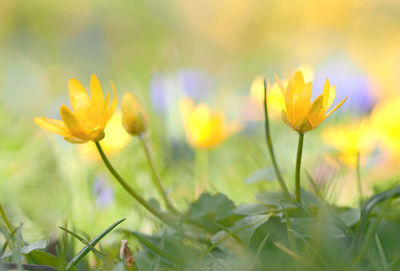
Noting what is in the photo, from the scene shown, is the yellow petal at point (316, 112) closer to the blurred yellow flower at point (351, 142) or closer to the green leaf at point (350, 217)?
the green leaf at point (350, 217)

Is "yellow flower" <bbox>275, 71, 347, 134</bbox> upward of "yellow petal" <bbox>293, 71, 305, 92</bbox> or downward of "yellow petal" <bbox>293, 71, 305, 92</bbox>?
downward

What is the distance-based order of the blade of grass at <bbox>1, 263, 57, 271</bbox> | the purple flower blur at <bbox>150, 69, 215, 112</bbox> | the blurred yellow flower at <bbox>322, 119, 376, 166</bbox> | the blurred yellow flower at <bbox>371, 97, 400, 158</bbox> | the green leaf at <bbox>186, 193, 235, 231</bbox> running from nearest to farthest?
the blade of grass at <bbox>1, 263, 57, 271</bbox> → the green leaf at <bbox>186, 193, 235, 231</bbox> → the blurred yellow flower at <bbox>322, 119, 376, 166</bbox> → the blurred yellow flower at <bbox>371, 97, 400, 158</bbox> → the purple flower blur at <bbox>150, 69, 215, 112</bbox>

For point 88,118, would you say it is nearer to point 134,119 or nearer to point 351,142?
point 134,119

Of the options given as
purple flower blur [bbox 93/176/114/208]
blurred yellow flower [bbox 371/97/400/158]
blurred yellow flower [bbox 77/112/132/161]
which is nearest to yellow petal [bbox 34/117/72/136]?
purple flower blur [bbox 93/176/114/208]

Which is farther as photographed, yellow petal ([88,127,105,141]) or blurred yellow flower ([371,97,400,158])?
blurred yellow flower ([371,97,400,158])

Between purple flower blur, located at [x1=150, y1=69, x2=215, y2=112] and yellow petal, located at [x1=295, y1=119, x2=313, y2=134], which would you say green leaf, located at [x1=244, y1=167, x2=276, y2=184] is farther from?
purple flower blur, located at [x1=150, y1=69, x2=215, y2=112]

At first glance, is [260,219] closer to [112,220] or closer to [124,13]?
[112,220]
